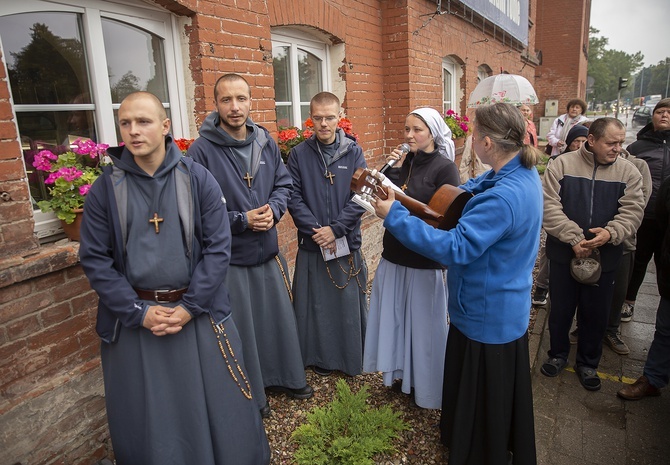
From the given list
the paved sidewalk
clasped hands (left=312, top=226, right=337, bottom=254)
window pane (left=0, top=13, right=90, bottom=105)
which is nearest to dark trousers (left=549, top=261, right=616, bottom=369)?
the paved sidewalk

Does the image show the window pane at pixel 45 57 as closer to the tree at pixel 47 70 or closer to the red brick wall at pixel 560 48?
the tree at pixel 47 70

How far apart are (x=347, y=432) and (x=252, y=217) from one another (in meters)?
1.53

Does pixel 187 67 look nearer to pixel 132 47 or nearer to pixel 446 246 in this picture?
pixel 132 47

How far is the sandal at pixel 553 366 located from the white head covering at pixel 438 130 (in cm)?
204

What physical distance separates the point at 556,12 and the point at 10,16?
27661 mm

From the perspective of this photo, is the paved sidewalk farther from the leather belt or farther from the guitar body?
the leather belt

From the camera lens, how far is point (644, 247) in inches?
179

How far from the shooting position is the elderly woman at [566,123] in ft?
24.0

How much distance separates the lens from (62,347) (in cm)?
259

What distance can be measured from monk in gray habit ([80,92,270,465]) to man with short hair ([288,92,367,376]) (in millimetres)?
1151

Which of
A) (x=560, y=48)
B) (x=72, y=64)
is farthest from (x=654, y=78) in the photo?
(x=72, y=64)

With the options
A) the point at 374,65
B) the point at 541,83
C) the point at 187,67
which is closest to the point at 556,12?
the point at 541,83

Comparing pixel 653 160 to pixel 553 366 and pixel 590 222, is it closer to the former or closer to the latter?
pixel 590 222

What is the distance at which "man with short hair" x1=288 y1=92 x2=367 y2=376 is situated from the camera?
340 centimetres
